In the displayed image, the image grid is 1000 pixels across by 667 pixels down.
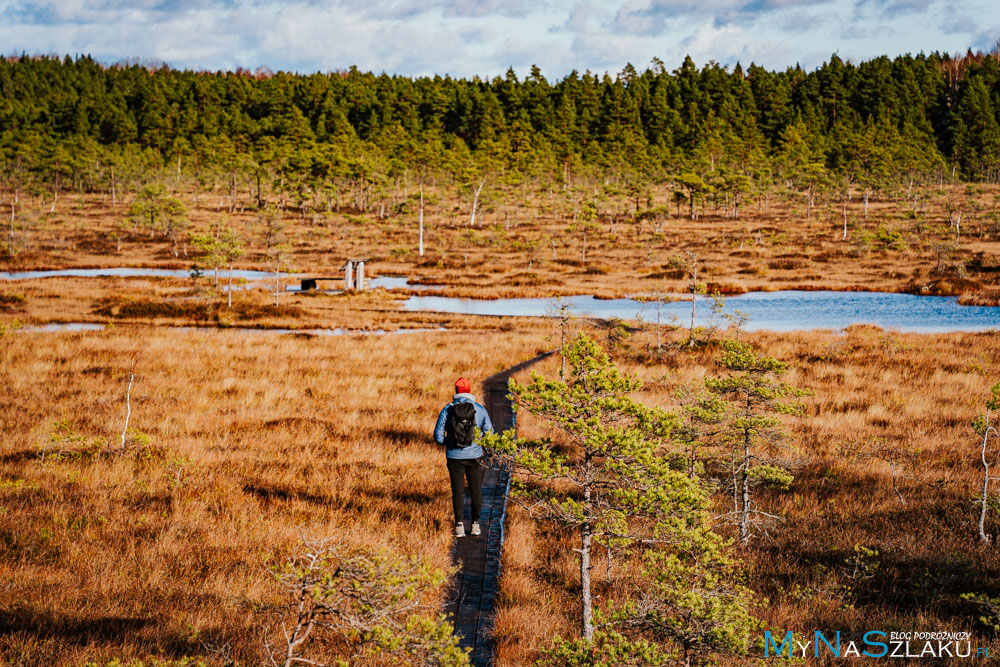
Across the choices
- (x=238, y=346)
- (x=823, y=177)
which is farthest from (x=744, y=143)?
→ (x=238, y=346)

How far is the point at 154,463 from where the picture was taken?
1199 centimetres

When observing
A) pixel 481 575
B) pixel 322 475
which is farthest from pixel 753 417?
pixel 322 475

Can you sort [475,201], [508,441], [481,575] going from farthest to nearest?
[475,201] < [481,575] < [508,441]

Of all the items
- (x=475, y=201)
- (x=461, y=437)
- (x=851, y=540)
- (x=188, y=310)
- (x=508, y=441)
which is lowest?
(x=851, y=540)

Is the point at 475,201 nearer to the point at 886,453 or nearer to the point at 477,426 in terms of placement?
the point at 886,453

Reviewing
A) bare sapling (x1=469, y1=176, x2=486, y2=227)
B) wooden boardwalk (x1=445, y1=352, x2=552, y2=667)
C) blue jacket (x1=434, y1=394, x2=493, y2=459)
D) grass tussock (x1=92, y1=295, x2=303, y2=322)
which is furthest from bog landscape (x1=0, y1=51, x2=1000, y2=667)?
bare sapling (x1=469, y1=176, x2=486, y2=227)

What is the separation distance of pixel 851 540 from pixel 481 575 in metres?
6.20

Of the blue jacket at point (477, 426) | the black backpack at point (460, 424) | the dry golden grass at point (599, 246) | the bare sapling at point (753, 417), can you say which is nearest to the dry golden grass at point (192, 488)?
the blue jacket at point (477, 426)

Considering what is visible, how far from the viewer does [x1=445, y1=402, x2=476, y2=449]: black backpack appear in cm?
880

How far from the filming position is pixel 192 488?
1081 cm

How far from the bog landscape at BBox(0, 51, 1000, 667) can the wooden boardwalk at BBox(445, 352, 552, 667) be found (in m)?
0.06

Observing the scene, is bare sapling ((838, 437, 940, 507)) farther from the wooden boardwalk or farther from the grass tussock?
the grass tussock

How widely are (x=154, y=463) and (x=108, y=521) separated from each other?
2.91m

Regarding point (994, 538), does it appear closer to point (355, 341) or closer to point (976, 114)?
point (355, 341)
